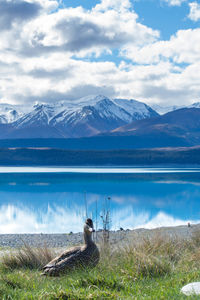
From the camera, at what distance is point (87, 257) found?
6684 mm

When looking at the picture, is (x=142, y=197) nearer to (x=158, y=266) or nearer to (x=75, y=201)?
(x=75, y=201)

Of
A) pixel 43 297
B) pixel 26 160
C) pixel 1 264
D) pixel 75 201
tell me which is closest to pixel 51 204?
pixel 75 201

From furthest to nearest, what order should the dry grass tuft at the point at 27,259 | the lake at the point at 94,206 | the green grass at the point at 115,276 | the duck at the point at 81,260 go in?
1. the lake at the point at 94,206
2. the dry grass tuft at the point at 27,259
3. the duck at the point at 81,260
4. the green grass at the point at 115,276

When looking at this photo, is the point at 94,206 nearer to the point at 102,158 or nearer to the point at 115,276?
the point at 115,276

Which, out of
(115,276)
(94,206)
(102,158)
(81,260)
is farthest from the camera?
(102,158)

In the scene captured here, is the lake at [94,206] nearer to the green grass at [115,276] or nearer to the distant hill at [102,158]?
the green grass at [115,276]

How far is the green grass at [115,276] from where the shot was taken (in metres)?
5.22

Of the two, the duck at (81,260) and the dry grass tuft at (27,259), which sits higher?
the duck at (81,260)

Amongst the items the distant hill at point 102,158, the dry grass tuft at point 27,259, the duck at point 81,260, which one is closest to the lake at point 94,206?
the dry grass tuft at point 27,259

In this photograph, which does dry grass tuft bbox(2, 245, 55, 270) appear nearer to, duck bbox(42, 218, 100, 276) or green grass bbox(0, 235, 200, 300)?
green grass bbox(0, 235, 200, 300)

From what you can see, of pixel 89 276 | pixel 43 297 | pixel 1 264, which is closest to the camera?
pixel 43 297

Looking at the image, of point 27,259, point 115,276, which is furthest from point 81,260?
point 27,259

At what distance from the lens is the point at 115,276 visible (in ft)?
20.1

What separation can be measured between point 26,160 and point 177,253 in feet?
488
